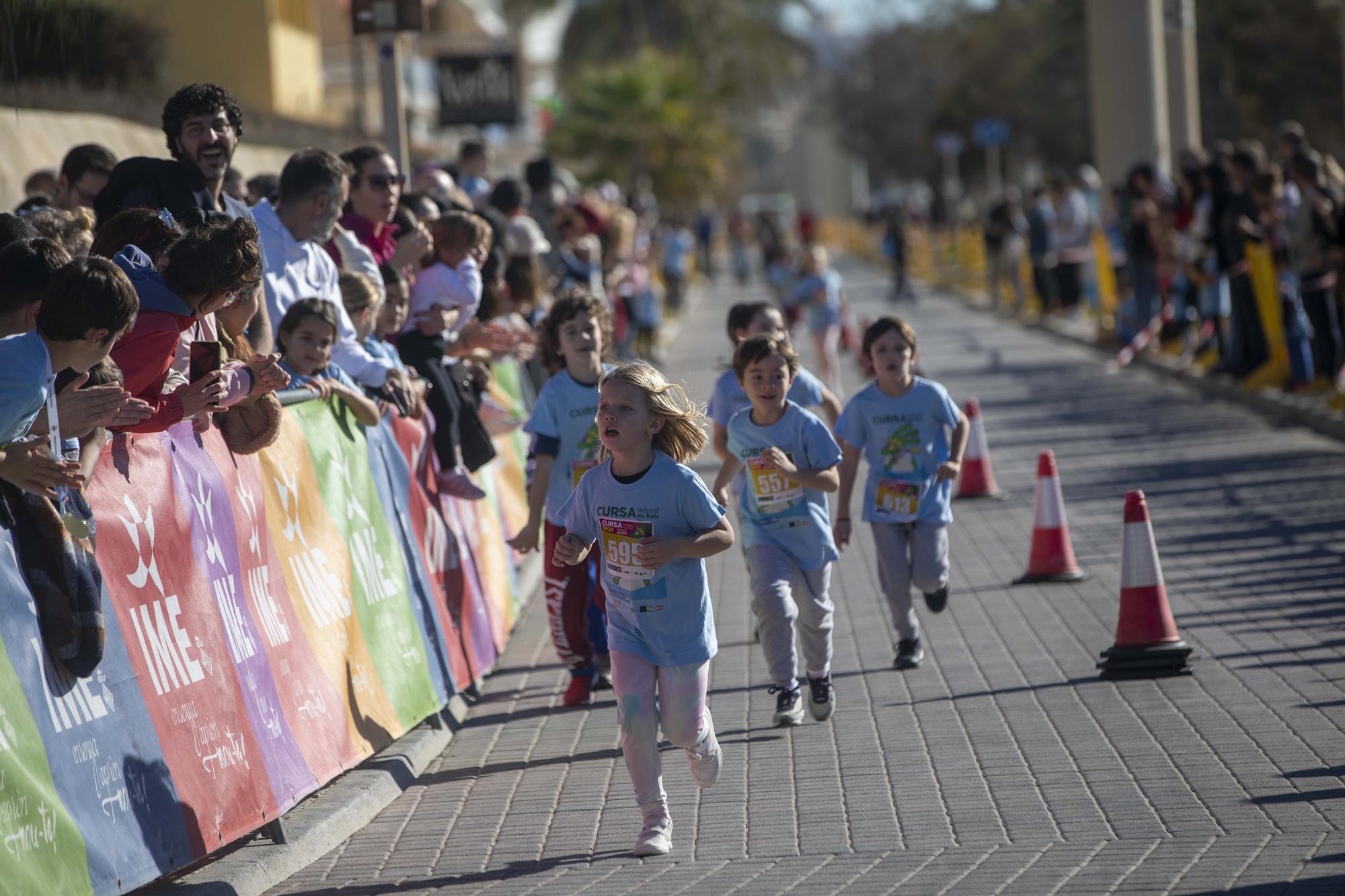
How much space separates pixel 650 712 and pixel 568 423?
2.57 meters

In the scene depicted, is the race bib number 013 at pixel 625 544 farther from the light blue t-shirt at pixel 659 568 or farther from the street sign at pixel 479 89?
the street sign at pixel 479 89

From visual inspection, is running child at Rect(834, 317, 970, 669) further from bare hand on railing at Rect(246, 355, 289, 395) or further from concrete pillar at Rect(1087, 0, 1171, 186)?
concrete pillar at Rect(1087, 0, 1171, 186)

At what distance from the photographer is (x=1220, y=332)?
20281 millimetres

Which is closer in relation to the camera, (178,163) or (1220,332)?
(178,163)

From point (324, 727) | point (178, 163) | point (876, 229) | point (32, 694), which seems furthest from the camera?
point (876, 229)

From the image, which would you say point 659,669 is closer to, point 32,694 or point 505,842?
point 505,842

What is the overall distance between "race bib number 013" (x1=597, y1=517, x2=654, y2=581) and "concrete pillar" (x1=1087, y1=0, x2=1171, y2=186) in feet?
76.5

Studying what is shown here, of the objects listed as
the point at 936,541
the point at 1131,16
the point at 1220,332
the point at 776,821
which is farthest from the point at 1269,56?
the point at 776,821

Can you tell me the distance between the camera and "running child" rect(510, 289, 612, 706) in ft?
27.2

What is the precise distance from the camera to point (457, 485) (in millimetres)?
8898

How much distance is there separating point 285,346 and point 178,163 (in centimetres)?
86

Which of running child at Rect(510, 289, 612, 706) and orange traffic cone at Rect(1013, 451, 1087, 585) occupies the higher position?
running child at Rect(510, 289, 612, 706)

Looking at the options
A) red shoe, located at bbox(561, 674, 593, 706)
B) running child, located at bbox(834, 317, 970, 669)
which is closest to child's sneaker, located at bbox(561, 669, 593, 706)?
red shoe, located at bbox(561, 674, 593, 706)

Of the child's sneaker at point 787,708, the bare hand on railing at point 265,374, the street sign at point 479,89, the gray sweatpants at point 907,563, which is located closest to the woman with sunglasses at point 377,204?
the gray sweatpants at point 907,563
